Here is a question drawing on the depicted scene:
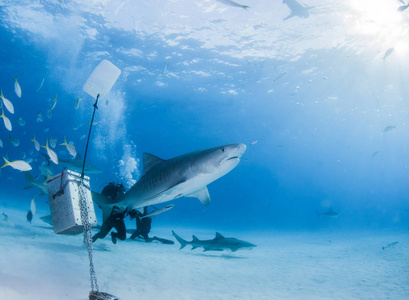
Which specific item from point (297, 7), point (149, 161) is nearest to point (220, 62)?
point (297, 7)

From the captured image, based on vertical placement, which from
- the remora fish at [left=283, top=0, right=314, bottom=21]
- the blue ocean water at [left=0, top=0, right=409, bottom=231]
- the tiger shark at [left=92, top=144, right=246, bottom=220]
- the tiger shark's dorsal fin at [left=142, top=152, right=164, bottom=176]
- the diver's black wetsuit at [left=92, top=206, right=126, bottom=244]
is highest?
the blue ocean water at [left=0, top=0, right=409, bottom=231]

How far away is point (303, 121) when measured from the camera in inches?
1646

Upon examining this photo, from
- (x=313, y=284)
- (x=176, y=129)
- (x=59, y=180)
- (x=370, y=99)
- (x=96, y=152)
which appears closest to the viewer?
(x=59, y=180)

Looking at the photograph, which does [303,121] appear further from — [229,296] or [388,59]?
[229,296]

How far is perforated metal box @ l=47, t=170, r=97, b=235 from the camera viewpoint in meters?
3.64

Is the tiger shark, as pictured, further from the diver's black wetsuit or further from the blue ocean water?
the blue ocean water

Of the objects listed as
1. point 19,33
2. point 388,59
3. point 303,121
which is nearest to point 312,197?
point 303,121

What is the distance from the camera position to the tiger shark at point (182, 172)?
3.61 metres

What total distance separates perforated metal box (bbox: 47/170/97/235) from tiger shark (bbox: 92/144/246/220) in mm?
984

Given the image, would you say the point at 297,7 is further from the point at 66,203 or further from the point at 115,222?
the point at 66,203

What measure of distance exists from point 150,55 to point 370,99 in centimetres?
2848

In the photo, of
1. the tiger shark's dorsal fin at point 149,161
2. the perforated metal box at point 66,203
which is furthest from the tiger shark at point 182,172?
the perforated metal box at point 66,203

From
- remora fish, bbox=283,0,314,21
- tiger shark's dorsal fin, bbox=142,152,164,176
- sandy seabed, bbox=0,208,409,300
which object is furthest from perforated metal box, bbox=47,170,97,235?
remora fish, bbox=283,0,314,21

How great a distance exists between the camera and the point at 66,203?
3.71 m
